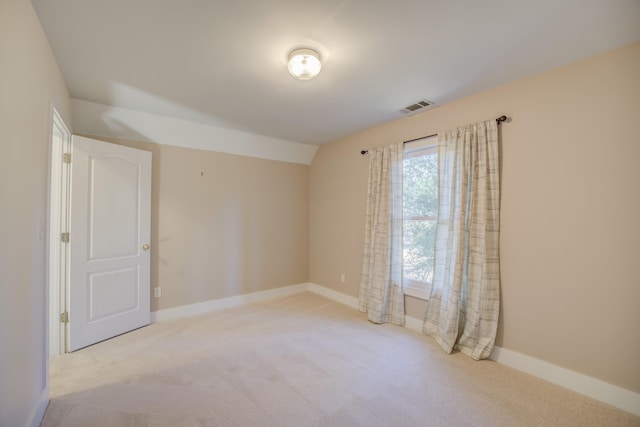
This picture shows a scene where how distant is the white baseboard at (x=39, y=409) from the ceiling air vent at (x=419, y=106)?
145 inches

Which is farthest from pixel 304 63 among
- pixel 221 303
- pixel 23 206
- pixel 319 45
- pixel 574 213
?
pixel 221 303

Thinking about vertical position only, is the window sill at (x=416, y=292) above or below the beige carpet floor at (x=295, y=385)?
above

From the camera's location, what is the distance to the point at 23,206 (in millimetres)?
1439

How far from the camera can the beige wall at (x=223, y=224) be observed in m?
3.30

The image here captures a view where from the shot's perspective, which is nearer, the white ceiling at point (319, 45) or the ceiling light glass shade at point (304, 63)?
the white ceiling at point (319, 45)

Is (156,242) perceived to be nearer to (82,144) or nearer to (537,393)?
(82,144)

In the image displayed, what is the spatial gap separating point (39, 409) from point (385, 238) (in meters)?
3.13

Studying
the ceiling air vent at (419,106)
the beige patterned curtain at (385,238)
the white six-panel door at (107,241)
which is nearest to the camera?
the white six-panel door at (107,241)

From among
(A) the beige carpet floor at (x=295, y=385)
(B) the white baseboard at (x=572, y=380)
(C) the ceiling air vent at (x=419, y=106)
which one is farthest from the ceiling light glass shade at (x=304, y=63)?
(B) the white baseboard at (x=572, y=380)

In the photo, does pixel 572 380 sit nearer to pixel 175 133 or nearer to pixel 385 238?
pixel 385 238

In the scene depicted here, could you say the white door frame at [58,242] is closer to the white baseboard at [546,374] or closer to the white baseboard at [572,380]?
the white baseboard at [546,374]

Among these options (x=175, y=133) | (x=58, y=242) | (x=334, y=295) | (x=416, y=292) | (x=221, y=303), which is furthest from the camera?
(x=334, y=295)

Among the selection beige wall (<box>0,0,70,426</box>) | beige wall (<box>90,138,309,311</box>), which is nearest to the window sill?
beige wall (<box>90,138,309,311</box>)

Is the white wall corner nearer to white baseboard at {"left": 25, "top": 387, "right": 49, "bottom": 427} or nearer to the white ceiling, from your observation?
the white ceiling
